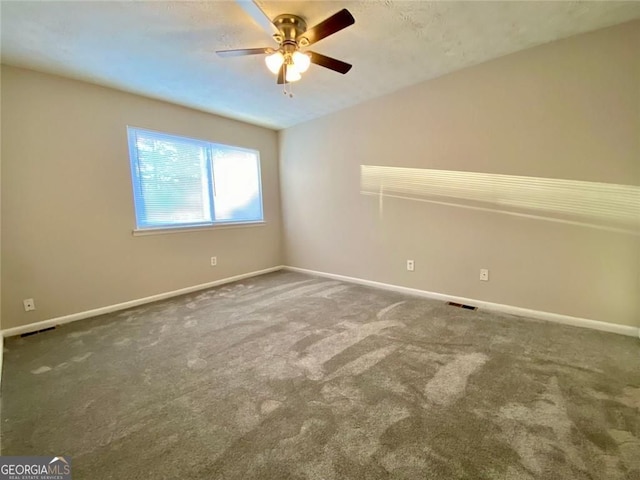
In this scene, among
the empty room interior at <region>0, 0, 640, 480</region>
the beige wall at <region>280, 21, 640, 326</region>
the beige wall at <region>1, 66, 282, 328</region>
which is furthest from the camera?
the beige wall at <region>1, 66, 282, 328</region>

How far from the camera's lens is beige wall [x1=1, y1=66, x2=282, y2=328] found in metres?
2.57

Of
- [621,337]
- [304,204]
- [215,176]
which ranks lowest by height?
[621,337]

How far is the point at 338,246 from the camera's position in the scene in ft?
13.8

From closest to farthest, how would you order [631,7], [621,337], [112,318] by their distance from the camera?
1. [631,7]
2. [621,337]
3. [112,318]

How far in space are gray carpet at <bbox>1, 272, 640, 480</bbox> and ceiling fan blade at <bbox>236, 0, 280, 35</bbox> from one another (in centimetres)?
227

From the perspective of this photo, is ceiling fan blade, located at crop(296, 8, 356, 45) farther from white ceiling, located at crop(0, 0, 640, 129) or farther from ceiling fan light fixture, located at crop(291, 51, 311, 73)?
white ceiling, located at crop(0, 0, 640, 129)

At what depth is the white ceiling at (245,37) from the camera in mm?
1912

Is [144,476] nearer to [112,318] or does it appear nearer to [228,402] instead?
[228,402]

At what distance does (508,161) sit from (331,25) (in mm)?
2079

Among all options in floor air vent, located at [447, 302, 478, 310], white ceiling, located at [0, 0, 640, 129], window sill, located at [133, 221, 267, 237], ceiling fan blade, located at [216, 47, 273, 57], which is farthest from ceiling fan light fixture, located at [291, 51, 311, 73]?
floor air vent, located at [447, 302, 478, 310]

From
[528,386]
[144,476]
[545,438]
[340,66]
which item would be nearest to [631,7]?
[340,66]

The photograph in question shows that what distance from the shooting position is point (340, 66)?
2076 mm

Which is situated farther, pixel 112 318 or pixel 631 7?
pixel 112 318

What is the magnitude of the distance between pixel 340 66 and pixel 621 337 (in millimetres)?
3085
